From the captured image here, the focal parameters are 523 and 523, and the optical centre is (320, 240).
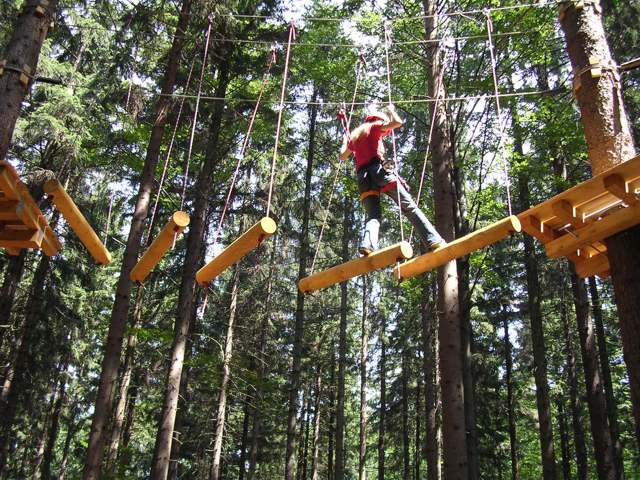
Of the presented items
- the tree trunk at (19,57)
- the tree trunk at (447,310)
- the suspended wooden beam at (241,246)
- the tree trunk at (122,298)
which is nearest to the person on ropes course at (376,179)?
the suspended wooden beam at (241,246)

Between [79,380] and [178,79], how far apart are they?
19.8m

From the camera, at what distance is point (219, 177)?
1436 cm

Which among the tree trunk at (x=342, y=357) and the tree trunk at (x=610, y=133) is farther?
the tree trunk at (x=342, y=357)

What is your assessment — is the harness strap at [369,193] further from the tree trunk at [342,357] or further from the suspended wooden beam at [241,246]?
the tree trunk at [342,357]

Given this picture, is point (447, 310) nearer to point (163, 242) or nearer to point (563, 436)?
point (163, 242)

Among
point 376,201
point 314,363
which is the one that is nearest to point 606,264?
point 376,201

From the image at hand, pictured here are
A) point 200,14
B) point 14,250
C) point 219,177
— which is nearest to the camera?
point 14,250

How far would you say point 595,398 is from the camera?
12.0 metres

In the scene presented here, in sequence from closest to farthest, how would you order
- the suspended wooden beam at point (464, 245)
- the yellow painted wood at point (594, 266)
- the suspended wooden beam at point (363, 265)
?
the suspended wooden beam at point (464, 245), the suspended wooden beam at point (363, 265), the yellow painted wood at point (594, 266)

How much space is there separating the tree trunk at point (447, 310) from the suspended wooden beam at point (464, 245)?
1.76 meters

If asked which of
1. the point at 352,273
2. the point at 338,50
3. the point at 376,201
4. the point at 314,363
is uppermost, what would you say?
the point at 338,50

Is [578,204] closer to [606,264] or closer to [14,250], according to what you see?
[606,264]

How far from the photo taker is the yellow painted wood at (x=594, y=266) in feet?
17.4

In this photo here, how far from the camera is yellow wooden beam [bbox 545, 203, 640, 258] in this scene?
166 inches
